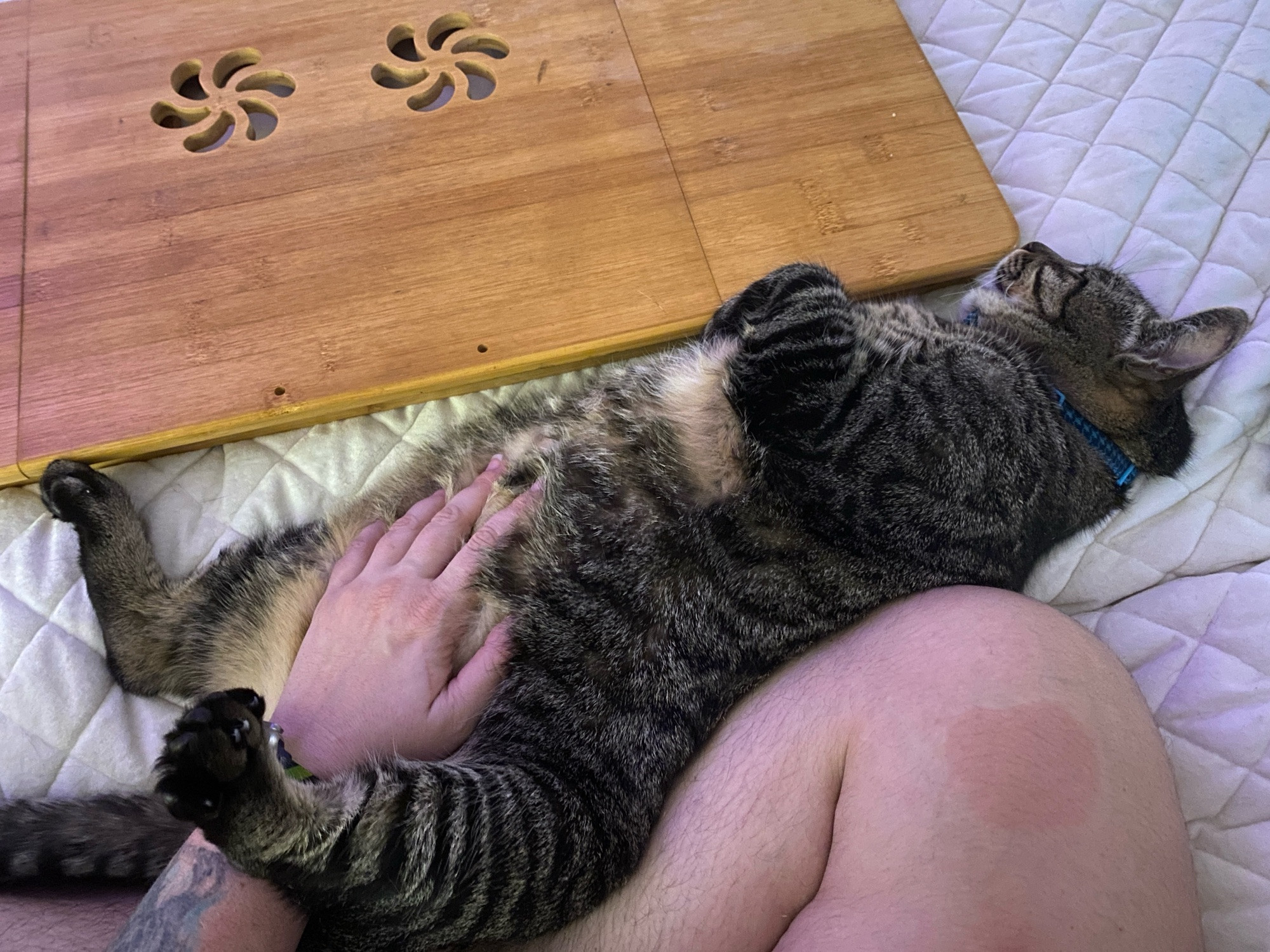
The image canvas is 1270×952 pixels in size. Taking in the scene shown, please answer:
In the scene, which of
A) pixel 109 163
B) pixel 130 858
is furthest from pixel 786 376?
pixel 109 163

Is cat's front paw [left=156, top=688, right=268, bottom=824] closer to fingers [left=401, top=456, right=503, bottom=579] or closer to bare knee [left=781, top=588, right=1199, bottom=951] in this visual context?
fingers [left=401, top=456, right=503, bottom=579]

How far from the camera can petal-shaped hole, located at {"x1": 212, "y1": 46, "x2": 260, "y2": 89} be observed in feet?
5.68

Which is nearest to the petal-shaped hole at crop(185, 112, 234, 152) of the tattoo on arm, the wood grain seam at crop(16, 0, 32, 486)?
the wood grain seam at crop(16, 0, 32, 486)

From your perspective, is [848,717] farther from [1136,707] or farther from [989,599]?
[1136,707]

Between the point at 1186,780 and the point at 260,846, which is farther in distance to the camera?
the point at 1186,780

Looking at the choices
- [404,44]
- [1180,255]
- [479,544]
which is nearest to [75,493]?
[479,544]

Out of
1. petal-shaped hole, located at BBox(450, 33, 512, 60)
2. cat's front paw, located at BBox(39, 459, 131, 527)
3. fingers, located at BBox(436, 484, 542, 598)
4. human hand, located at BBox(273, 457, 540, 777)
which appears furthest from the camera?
petal-shaped hole, located at BBox(450, 33, 512, 60)

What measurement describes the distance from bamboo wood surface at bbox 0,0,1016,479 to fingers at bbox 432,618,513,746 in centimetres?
55

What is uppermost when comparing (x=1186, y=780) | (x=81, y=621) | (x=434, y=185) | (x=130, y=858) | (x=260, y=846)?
(x=434, y=185)

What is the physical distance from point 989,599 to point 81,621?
4.89ft

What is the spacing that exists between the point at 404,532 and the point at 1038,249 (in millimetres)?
1303

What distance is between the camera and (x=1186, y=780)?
1275mm

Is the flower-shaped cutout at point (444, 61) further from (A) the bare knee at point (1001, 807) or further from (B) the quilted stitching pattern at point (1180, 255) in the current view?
(A) the bare knee at point (1001, 807)

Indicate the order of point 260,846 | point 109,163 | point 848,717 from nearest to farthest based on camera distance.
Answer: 1. point 260,846
2. point 848,717
3. point 109,163
